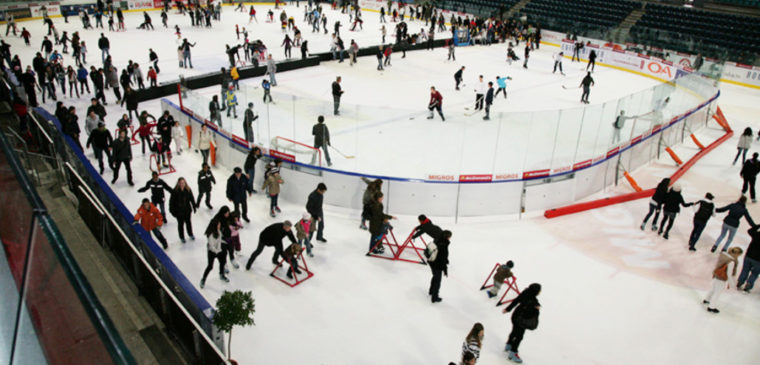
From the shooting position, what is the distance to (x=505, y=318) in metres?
8.68

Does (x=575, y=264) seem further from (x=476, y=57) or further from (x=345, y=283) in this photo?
(x=476, y=57)

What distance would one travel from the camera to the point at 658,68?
1051 inches

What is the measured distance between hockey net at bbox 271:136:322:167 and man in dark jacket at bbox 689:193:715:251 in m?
8.26

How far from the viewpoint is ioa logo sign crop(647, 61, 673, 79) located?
86.2ft

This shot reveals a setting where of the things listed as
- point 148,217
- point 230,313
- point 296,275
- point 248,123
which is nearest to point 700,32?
point 248,123

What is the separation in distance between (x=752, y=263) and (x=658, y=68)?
798 inches

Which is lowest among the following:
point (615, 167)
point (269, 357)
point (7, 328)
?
point (269, 357)

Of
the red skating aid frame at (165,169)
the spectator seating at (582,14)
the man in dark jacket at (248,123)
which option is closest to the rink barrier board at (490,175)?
the man in dark jacket at (248,123)

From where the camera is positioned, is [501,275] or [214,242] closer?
[214,242]

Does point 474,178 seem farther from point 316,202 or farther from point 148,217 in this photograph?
point 148,217

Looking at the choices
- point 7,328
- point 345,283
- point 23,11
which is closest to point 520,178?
point 345,283

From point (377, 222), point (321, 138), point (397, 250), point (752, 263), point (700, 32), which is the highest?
point (700, 32)

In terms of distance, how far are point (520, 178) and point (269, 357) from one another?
283 inches

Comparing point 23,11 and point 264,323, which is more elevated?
point 23,11
